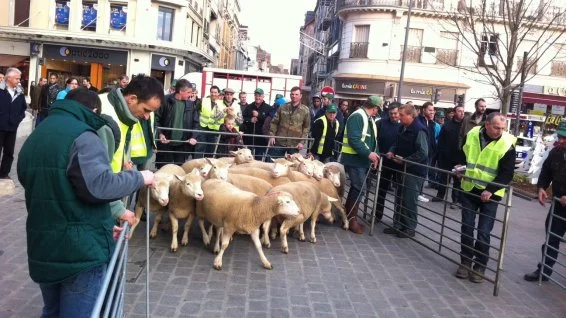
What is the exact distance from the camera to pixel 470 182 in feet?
19.9

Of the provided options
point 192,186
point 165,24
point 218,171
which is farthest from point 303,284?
point 165,24

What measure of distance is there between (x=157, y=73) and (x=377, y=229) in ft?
95.3

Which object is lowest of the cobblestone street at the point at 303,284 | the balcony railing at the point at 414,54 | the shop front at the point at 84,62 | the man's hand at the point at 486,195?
the cobblestone street at the point at 303,284

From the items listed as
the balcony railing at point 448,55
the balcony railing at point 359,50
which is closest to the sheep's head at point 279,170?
the balcony railing at point 448,55

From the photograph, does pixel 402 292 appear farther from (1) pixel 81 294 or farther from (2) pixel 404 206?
(1) pixel 81 294

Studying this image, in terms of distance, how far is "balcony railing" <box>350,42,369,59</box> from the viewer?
3444 cm

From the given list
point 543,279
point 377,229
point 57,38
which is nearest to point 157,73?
point 57,38

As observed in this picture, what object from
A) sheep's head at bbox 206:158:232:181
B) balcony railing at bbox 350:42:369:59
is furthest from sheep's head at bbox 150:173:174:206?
balcony railing at bbox 350:42:369:59

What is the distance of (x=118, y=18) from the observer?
32.2m

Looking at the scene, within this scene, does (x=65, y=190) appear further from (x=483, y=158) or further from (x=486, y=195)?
(x=483, y=158)

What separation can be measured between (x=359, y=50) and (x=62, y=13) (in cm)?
1920

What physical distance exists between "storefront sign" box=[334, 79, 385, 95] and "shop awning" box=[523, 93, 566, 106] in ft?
29.5

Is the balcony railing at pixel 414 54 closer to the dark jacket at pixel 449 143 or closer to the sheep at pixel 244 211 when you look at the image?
the dark jacket at pixel 449 143

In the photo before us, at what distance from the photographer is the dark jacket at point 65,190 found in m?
2.53
